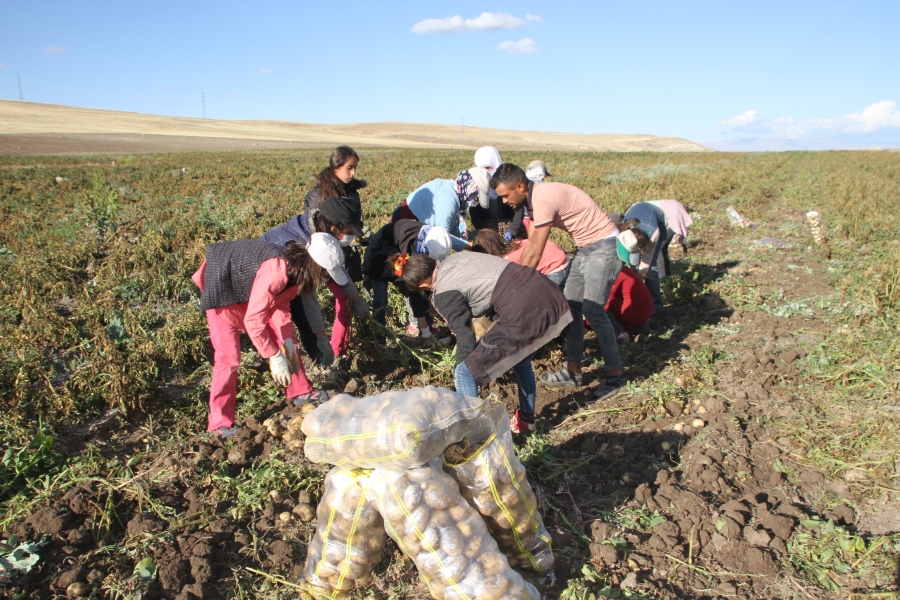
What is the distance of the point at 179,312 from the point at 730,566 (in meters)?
4.82

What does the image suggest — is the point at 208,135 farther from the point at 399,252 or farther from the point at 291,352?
the point at 291,352

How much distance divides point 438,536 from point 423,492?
173mm

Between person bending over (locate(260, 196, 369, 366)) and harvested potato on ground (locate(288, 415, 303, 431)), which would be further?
person bending over (locate(260, 196, 369, 366))

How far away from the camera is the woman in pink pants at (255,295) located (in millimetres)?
3338

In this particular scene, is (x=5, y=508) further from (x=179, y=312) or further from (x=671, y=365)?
(x=671, y=365)

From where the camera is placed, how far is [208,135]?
190 ft

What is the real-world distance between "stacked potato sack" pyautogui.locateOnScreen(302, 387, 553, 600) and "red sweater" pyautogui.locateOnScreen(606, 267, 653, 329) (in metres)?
2.91

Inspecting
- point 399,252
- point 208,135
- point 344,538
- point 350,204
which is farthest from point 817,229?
point 208,135

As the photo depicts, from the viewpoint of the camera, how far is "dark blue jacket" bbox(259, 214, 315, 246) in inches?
159

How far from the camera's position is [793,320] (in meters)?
5.39

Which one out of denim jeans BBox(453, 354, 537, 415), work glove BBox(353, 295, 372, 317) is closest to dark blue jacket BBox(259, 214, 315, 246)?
work glove BBox(353, 295, 372, 317)

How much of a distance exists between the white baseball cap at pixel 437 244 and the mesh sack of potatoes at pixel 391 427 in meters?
1.62

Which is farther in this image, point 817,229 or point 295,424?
point 817,229

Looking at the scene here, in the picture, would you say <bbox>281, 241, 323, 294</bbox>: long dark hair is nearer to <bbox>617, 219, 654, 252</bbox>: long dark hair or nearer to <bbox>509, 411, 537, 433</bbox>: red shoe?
<bbox>509, 411, 537, 433</bbox>: red shoe
